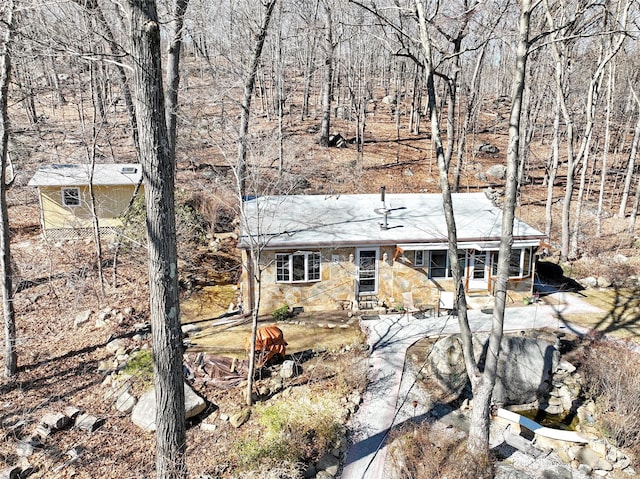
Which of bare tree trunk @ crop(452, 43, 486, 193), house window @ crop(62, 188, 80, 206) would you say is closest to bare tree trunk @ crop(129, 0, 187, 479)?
house window @ crop(62, 188, 80, 206)

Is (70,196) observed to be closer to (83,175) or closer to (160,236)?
(83,175)

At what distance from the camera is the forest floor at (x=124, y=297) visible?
26.8 ft

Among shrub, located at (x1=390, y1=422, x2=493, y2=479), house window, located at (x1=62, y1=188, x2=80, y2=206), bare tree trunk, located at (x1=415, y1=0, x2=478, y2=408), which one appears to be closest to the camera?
shrub, located at (x1=390, y1=422, x2=493, y2=479)

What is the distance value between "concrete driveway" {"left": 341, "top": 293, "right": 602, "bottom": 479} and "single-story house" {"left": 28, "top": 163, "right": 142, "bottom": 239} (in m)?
11.4

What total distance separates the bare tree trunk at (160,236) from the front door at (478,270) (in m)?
9.77

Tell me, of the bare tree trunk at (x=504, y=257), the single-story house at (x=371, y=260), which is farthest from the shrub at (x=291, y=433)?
the single-story house at (x=371, y=260)

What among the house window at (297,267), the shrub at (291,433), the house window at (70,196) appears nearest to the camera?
the shrub at (291,433)

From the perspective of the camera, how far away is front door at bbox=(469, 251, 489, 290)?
13.7m

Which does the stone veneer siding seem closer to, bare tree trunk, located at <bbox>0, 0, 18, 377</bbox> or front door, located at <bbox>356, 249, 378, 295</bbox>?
front door, located at <bbox>356, 249, 378, 295</bbox>

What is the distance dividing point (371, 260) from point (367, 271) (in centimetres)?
35

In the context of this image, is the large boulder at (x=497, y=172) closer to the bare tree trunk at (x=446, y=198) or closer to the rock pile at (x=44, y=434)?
the bare tree trunk at (x=446, y=198)

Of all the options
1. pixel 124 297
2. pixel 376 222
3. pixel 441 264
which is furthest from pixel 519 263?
pixel 124 297

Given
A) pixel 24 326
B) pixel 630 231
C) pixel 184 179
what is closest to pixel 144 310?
pixel 24 326

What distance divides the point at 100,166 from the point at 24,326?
8.40 meters
